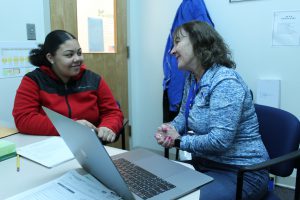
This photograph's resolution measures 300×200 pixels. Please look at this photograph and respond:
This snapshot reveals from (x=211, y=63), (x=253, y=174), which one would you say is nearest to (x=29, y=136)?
(x=211, y=63)

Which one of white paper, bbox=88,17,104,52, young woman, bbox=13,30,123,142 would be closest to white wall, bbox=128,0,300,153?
white paper, bbox=88,17,104,52

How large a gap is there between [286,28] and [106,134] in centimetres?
167

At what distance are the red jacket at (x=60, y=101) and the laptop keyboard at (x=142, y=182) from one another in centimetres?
70

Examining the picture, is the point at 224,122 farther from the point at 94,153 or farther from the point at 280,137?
the point at 94,153

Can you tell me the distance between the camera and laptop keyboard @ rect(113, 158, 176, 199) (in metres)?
0.88

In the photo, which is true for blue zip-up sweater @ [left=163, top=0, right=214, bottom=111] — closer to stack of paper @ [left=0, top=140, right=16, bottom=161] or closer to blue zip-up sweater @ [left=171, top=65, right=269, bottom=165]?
blue zip-up sweater @ [left=171, top=65, right=269, bottom=165]

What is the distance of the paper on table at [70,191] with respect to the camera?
862mm

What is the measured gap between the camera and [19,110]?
5.50 feet

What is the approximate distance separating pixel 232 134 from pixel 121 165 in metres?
0.51

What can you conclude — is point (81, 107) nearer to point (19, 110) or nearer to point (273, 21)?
point (19, 110)

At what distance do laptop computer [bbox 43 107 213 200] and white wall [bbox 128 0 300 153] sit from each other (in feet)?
5.62

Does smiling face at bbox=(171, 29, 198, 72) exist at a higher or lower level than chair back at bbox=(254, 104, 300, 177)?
higher

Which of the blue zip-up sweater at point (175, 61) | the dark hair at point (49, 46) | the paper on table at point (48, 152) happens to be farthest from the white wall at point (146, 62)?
the paper on table at point (48, 152)

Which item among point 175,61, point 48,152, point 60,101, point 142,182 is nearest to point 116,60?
point 175,61
